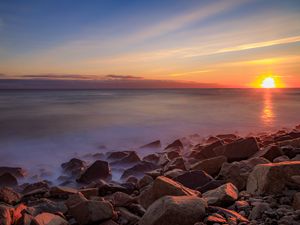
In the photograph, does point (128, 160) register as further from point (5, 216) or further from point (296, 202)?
point (296, 202)

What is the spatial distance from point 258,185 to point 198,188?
4.83 feet

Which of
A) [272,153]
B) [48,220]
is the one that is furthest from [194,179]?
[48,220]

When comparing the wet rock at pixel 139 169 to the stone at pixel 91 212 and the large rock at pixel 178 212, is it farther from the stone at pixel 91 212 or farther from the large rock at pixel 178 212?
the large rock at pixel 178 212

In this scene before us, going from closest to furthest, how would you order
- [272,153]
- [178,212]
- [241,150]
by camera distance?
1. [178,212]
2. [272,153]
3. [241,150]

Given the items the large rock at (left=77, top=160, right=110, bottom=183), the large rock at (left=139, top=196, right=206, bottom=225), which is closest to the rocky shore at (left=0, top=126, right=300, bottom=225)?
the large rock at (left=139, top=196, right=206, bottom=225)

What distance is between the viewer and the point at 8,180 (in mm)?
9188

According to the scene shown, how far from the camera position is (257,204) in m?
3.79

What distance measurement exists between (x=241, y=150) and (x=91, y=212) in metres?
4.60

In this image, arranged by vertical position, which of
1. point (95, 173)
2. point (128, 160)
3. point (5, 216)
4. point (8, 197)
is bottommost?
point (128, 160)

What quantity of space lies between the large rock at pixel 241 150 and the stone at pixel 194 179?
1.74m

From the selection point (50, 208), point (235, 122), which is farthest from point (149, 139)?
point (50, 208)

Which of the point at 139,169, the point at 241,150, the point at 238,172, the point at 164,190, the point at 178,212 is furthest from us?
the point at 139,169

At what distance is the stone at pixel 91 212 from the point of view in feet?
15.5

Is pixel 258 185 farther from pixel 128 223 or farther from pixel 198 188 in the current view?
pixel 128 223
